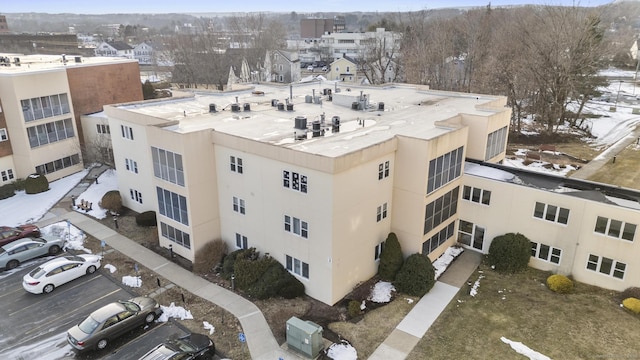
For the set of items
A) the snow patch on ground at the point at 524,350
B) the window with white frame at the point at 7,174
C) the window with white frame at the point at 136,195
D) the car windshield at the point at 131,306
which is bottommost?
the snow patch on ground at the point at 524,350

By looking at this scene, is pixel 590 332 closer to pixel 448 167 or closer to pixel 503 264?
pixel 503 264

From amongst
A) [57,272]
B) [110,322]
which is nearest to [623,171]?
[110,322]

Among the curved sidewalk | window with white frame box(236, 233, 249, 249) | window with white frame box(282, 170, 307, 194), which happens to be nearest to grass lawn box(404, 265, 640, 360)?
the curved sidewalk

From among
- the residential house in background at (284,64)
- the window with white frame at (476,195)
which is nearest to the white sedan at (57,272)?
the window with white frame at (476,195)

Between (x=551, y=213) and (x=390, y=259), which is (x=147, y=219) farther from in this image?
(x=551, y=213)

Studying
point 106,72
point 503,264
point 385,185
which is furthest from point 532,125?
point 106,72

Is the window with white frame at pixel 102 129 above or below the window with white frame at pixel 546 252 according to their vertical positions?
Answer: above

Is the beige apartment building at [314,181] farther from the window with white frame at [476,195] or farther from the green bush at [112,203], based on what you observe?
the green bush at [112,203]
